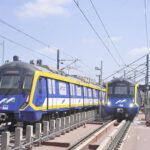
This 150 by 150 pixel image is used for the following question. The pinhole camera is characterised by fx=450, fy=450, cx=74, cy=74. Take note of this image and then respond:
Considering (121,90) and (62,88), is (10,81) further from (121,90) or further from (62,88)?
(121,90)

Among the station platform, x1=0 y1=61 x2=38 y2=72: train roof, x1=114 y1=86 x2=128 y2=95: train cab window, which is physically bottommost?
the station platform

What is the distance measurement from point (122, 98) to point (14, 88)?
1431 centimetres

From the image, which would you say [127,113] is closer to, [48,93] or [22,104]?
[48,93]

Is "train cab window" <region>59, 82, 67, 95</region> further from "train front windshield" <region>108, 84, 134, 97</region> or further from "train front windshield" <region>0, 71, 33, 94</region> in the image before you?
"train front windshield" <region>108, 84, 134, 97</region>

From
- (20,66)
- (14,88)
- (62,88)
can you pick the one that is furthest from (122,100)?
(14,88)

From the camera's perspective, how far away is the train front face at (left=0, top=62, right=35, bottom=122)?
63.5 ft

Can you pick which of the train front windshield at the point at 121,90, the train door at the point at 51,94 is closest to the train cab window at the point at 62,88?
the train door at the point at 51,94

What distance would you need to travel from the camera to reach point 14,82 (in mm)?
20297

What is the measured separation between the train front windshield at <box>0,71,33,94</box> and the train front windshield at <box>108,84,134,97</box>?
45.8 ft

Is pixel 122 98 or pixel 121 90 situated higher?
pixel 121 90

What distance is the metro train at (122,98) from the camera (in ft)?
106

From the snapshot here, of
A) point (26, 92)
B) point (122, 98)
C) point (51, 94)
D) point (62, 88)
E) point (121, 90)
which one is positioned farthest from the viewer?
point (121, 90)

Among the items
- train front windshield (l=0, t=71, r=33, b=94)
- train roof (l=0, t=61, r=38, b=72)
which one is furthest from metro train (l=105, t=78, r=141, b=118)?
train front windshield (l=0, t=71, r=33, b=94)

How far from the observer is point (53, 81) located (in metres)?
23.2
